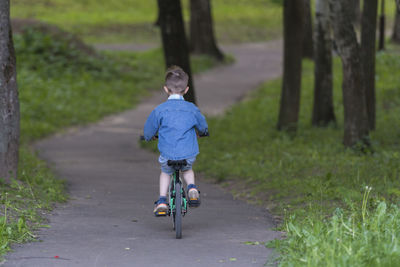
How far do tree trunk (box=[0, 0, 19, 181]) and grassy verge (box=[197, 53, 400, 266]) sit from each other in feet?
10.8

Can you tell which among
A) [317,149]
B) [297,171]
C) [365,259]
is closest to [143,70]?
[317,149]

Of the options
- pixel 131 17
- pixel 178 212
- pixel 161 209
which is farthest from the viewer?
pixel 131 17

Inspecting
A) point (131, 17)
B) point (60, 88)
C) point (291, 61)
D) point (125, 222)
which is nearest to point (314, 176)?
point (125, 222)

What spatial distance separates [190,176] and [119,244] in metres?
1.09

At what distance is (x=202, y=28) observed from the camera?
101 feet

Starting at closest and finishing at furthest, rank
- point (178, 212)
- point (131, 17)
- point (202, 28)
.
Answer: point (178, 212) < point (202, 28) < point (131, 17)

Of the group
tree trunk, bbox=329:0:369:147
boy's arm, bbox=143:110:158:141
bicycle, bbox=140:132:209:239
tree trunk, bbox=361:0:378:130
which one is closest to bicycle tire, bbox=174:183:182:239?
bicycle, bbox=140:132:209:239

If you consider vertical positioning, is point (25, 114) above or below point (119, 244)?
below

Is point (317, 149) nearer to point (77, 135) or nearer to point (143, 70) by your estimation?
point (77, 135)

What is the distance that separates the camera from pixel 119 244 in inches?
258

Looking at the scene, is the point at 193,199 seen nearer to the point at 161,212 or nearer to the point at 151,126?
the point at 161,212

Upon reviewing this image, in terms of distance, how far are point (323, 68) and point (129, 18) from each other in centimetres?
3517

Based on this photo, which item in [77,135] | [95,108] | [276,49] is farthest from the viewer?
[276,49]

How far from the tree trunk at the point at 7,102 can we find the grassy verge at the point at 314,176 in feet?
10.8
